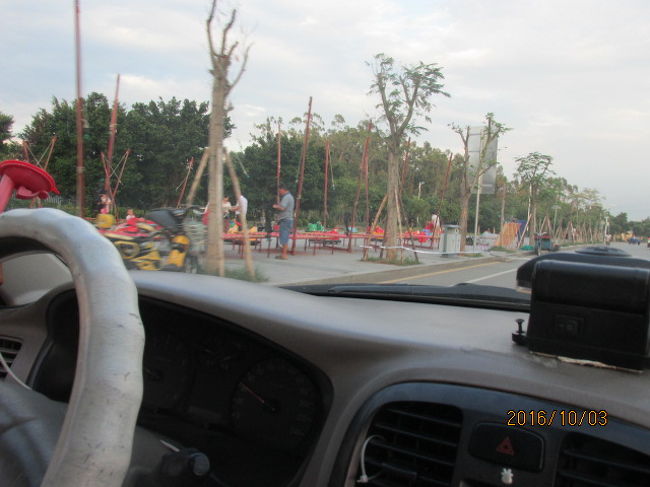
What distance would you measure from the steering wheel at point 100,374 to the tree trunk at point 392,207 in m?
13.2

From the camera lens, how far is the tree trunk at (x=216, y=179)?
794cm

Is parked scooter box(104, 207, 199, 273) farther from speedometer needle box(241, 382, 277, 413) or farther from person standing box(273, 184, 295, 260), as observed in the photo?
speedometer needle box(241, 382, 277, 413)

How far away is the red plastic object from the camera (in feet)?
10.6

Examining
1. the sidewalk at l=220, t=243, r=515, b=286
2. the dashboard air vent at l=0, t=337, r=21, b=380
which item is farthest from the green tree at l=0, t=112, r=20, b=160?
the dashboard air vent at l=0, t=337, r=21, b=380

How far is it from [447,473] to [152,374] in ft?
4.82

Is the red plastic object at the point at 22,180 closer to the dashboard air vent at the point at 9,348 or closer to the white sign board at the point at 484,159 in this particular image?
the dashboard air vent at the point at 9,348

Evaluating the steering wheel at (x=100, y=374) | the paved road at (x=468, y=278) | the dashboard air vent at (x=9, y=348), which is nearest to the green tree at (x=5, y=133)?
the paved road at (x=468, y=278)

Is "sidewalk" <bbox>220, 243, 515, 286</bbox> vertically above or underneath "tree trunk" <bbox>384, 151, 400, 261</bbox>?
underneath

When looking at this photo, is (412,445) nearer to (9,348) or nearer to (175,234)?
(9,348)

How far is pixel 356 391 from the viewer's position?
143 centimetres

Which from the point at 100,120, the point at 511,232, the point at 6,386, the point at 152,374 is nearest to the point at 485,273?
the point at 100,120

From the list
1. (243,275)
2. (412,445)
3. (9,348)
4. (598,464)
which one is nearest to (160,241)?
(243,275)

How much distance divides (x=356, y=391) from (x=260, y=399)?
26.9 inches

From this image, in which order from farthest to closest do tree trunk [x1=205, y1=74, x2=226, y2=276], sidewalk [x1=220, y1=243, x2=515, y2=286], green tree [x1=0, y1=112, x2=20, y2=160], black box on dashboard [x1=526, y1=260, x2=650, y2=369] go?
green tree [x1=0, y1=112, x2=20, y2=160]
sidewalk [x1=220, y1=243, x2=515, y2=286]
tree trunk [x1=205, y1=74, x2=226, y2=276]
black box on dashboard [x1=526, y1=260, x2=650, y2=369]
